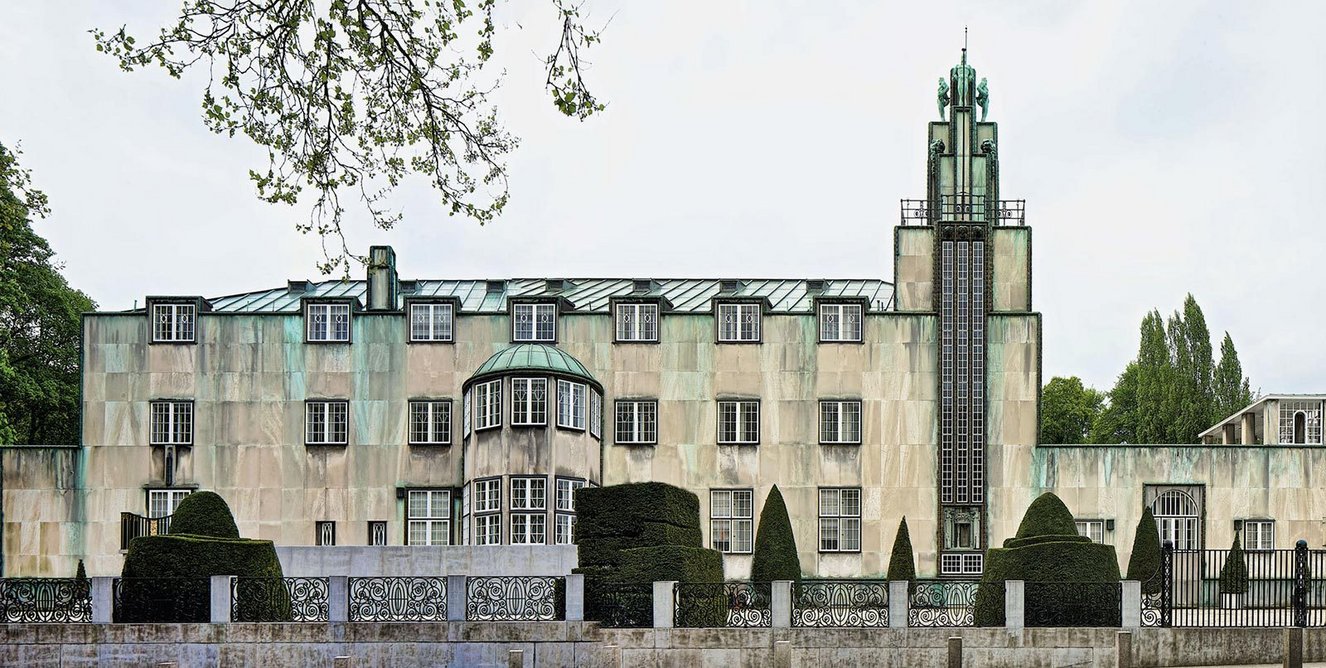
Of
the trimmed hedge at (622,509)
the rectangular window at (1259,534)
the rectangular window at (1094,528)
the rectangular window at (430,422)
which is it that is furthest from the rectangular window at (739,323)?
the rectangular window at (1259,534)

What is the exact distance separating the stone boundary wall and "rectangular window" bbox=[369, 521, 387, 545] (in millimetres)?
19467

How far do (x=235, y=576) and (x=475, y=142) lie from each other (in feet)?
65.4

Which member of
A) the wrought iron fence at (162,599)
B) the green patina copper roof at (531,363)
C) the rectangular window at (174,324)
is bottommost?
the wrought iron fence at (162,599)

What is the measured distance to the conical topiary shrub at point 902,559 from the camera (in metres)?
47.8

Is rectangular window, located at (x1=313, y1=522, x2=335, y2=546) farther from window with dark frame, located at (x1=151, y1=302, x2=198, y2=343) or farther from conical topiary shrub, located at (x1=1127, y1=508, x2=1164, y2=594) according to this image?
conical topiary shrub, located at (x1=1127, y1=508, x2=1164, y2=594)

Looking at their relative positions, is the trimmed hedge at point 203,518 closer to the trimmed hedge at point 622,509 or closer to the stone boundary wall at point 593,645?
the stone boundary wall at point 593,645

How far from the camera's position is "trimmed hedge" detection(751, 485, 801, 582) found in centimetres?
4459

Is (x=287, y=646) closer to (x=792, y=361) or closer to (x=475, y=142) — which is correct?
(x=475, y=142)

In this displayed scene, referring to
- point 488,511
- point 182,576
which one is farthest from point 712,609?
point 488,511

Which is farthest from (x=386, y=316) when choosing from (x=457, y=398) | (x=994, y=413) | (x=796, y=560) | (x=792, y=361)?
(x=994, y=413)

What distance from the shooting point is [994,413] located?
53312 mm

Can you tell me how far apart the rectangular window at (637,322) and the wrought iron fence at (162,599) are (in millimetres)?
22297

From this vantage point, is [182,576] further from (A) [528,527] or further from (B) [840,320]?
Answer: (B) [840,320]

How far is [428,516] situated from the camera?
5262 cm
